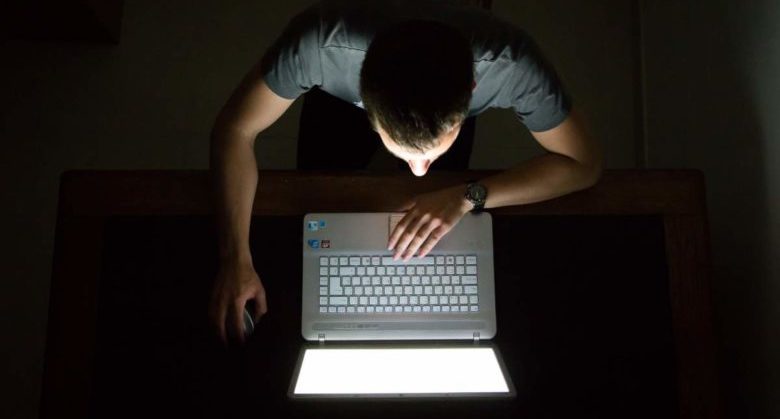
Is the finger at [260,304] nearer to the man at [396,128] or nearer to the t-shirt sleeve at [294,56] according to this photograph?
the man at [396,128]

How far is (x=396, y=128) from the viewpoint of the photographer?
0.75 meters

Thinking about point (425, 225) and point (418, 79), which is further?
point (425, 225)

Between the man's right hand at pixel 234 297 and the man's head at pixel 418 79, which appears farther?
the man's right hand at pixel 234 297

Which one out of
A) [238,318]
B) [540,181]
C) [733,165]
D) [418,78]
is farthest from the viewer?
[733,165]

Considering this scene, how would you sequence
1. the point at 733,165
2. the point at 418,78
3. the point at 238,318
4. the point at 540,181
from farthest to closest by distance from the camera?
the point at 733,165, the point at 540,181, the point at 238,318, the point at 418,78

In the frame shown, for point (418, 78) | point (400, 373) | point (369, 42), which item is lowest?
point (400, 373)

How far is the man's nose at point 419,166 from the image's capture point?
2.87 feet

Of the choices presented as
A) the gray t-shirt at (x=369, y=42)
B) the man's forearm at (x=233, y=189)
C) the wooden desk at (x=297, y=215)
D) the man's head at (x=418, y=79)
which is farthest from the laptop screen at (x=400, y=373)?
the gray t-shirt at (x=369, y=42)

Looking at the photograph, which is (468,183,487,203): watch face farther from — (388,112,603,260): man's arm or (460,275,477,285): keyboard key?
(460,275,477,285): keyboard key

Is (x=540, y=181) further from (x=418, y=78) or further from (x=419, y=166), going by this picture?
(x=418, y=78)

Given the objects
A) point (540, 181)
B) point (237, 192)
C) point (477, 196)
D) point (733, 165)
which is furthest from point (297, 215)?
point (733, 165)

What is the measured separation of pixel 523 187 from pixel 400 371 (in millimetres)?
400

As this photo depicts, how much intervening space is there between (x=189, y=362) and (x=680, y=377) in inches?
32.6

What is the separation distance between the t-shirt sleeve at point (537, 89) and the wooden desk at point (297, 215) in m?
0.16
